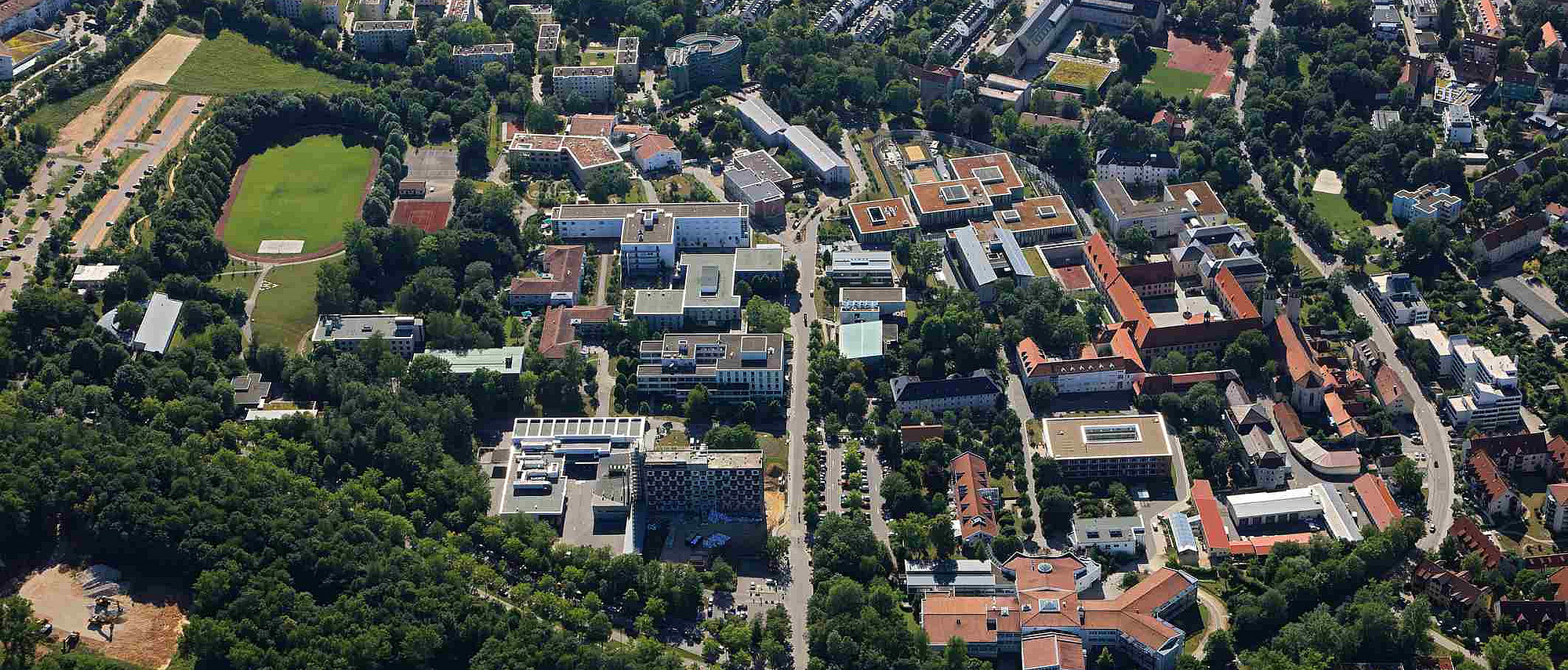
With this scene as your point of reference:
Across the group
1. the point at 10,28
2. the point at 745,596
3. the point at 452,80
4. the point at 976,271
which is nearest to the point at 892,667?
the point at 745,596

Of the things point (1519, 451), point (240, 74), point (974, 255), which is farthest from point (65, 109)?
point (1519, 451)

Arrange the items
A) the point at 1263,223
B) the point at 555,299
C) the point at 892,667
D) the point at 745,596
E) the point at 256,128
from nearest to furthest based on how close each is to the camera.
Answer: the point at 892,667 → the point at 745,596 → the point at 555,299 → the point at 1263,223 → the point at 256,128

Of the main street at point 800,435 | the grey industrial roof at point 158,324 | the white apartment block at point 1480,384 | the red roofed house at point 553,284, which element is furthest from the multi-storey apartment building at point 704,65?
the white apartment block at point 1480,384

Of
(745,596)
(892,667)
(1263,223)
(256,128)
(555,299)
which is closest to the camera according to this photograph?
(892,667)

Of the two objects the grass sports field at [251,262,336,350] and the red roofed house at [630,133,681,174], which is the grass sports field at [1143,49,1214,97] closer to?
the red roofed house at [630,133,681,174]

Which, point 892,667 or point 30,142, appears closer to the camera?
point 892,667

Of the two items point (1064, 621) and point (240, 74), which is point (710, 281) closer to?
point (1064, 621)

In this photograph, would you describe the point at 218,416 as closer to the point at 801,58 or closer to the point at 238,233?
the point at 238,233
